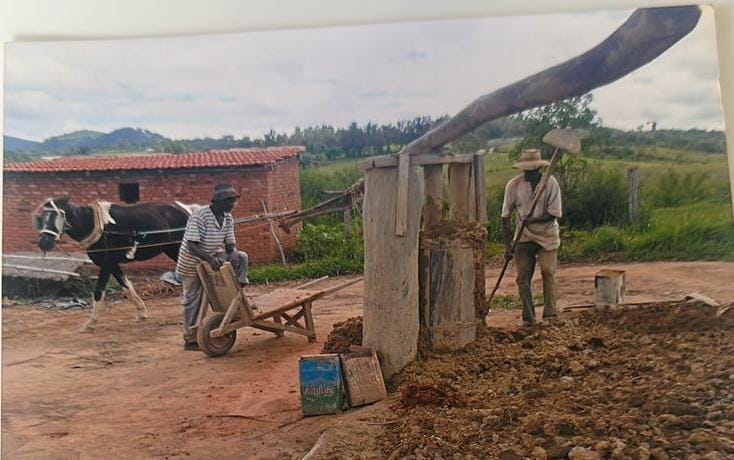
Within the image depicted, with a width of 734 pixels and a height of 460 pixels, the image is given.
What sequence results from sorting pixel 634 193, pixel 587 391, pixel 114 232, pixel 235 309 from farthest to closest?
1. pixel 114 232
2. pixel 235 309
3. pixel 634 193
4. pixel 587 391

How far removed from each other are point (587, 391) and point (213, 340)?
1.66m

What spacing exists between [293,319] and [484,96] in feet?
4.36

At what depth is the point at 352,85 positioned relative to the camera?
3.69 metres

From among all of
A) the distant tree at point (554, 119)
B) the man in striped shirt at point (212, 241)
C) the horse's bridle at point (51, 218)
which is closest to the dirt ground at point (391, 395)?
the man in striped shirt at point (212, 241)

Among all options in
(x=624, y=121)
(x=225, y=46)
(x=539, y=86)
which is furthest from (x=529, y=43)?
(x=225, y=46)

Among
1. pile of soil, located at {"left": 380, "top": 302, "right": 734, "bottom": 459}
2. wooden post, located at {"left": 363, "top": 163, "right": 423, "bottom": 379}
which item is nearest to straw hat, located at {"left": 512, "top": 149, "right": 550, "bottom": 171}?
wooden post, located at {"left": 363, "top": 163, "right": 423, "bottom": 379}

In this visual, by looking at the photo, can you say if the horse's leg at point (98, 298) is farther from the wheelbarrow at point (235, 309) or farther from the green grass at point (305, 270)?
the green grass at point (305, 270)

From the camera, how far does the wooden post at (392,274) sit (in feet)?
12.0

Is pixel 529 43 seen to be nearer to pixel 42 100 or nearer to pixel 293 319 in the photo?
pixel 293 319

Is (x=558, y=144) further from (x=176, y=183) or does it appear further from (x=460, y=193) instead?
(x=176, y=183)

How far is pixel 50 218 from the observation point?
3.78 m

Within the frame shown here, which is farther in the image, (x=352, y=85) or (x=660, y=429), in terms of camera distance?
(x=352, y=85)

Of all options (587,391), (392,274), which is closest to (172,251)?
(392,274)

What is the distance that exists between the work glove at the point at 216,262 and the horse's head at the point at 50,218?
2.33 feet
